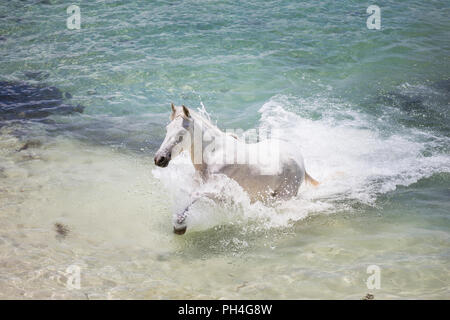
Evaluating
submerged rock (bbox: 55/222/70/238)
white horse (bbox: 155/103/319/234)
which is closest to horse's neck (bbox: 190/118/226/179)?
white horse (bbox: 155/103/319/234)

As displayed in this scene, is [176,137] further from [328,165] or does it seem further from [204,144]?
[328,165]

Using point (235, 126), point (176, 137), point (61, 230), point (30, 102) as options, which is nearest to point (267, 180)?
point (176, 137)

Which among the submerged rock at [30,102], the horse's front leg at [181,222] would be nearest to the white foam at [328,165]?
the horse's front leg at [181,222]

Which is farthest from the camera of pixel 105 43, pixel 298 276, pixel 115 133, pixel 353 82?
pixel 105 43

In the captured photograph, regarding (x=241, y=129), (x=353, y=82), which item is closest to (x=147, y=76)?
(x=241, y=129)

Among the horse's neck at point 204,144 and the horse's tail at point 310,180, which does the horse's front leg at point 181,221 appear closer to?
the horse's neck at point 204,144

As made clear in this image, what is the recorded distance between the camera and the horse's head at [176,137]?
4258mm

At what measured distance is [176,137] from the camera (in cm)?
442

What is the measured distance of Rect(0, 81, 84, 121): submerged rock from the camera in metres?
8.34

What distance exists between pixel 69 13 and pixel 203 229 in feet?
32.3

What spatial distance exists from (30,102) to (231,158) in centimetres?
556

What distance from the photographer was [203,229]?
5031mm

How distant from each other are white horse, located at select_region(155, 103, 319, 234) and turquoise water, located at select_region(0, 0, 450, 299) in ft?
0.91
